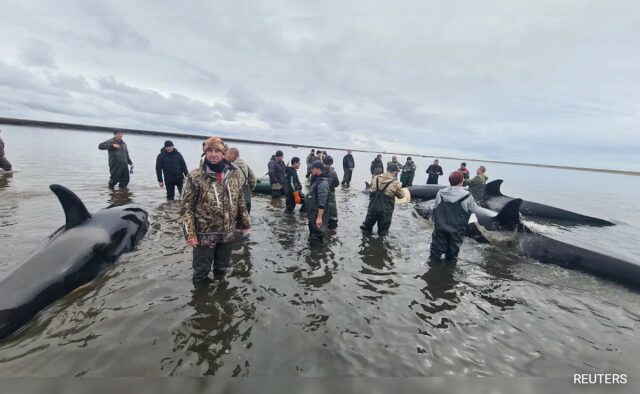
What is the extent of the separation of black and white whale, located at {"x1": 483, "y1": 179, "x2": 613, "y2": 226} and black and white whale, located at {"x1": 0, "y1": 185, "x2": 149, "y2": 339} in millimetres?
15398

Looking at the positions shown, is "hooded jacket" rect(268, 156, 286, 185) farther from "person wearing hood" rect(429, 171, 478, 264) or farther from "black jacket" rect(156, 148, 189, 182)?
"person wearing hood" rect(429, 171, 478, 264)

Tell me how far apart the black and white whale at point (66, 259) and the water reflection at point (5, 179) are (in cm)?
1117

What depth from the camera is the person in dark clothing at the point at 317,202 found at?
25.3 feet

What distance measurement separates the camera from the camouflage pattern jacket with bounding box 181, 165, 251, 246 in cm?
474

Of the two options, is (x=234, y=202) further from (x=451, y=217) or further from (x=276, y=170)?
(x=276, y=170)

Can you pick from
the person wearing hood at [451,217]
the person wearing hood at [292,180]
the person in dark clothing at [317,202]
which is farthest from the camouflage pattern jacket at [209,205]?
the person wearing hood at [292,180]

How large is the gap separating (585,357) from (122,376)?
6361mm

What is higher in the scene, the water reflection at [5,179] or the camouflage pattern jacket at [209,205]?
the camouflage pattern jacket at [209,205]

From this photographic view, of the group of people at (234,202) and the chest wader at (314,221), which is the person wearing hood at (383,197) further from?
the chest wader at (314,221)

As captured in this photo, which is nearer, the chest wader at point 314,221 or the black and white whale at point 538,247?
the black and white whale at point 538,247

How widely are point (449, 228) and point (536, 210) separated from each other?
42.5ft

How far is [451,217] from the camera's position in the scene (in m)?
7.12

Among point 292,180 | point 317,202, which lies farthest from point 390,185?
point 292,180

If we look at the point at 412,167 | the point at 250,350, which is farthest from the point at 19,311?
the point at 412,167
